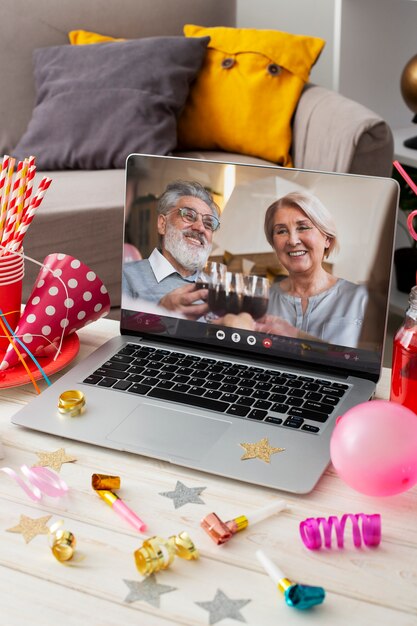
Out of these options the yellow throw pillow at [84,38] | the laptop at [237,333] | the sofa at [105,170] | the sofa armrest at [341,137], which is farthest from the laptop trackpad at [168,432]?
the yellow throw pillow at [84,38]

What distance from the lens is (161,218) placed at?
97 cm

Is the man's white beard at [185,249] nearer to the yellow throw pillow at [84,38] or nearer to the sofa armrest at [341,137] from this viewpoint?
the sofa armrest at [341,137]

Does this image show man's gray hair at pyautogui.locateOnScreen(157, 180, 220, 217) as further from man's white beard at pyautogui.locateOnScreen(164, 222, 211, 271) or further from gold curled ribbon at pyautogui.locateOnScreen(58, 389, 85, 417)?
gold curled ribbon at pyautogui.locateOnScreen(58, 389, 85, 417)

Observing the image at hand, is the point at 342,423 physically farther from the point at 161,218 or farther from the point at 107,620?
the point at 161,218

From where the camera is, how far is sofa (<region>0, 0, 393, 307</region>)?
183cm

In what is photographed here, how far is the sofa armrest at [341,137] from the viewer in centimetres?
184

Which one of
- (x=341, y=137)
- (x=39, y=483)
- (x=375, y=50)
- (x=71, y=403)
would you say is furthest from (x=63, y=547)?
(x=375, y=50)

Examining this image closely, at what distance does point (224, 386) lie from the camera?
0.89m

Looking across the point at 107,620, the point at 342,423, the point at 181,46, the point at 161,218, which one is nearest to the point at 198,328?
the point at 161,218

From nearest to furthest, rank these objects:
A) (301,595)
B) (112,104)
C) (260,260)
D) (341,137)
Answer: (301,595) < (260,260) < (341,137) < (112,104)

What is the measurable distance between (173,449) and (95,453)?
0.08 m

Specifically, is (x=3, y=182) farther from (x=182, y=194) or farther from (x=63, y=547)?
(x=63, y=547)

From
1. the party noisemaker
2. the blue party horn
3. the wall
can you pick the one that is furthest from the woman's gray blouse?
the wall

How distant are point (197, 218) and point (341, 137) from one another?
1.01m
